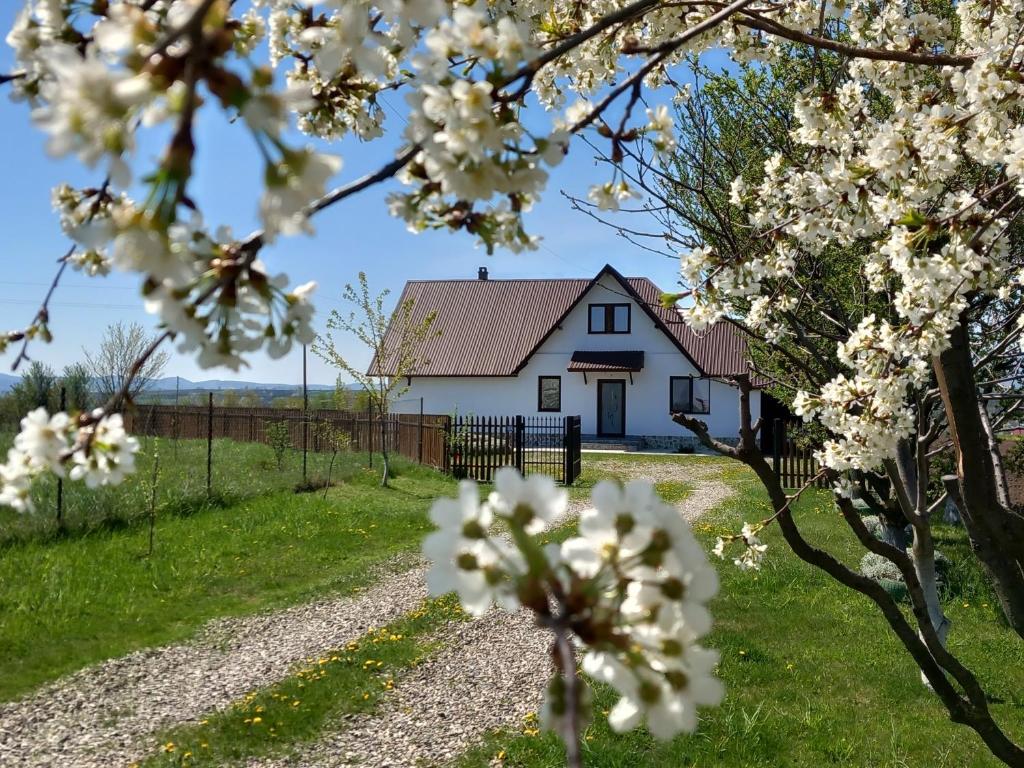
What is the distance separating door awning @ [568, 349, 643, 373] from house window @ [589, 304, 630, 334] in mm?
767

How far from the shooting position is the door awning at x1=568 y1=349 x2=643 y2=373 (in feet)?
81.9

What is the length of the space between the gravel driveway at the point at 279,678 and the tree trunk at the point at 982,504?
9.66 ft

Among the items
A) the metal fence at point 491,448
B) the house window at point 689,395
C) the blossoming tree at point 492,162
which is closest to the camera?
the blossoming tree at point 492,162

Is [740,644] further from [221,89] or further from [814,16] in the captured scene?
[221,89]

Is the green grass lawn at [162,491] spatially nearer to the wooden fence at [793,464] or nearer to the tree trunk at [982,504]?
the tree trunk at [982,504]

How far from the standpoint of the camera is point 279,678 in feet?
17.7

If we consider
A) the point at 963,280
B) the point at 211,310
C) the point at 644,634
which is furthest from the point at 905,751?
the point at 211,310

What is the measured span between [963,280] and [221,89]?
8.92 ft

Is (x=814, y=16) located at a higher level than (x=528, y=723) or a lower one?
higher

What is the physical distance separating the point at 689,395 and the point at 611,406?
263cm

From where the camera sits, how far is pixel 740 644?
19.1 ft

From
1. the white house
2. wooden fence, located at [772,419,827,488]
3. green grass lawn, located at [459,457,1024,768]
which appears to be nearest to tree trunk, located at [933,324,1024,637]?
green grass lawn, located at [459,457,1024,768]

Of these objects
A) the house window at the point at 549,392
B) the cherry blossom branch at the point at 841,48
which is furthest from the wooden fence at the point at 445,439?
the cherry blossom branch at the point at 841,48

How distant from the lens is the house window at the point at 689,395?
25281 mm
